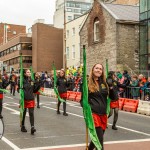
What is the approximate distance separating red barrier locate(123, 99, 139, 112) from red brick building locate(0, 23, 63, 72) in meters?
45.4

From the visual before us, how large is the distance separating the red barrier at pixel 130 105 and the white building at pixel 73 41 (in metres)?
30.7

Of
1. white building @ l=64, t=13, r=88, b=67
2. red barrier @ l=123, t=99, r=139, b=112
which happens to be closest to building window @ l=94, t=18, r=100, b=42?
white building @ l=64, t=13, r=88, b=67

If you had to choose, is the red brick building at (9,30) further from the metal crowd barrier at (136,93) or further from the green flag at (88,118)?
the green flag at (88,118)

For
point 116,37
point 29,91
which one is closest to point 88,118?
point 29,91

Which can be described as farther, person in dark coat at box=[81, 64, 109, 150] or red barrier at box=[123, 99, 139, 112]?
red barrier at box=[123, 99, 139, 112]

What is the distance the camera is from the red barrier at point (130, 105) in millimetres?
16709

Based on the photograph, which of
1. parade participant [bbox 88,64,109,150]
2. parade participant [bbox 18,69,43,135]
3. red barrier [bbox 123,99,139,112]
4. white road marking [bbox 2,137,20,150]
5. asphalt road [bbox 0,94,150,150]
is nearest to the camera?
parade participant [bbox 88,64,109,150]

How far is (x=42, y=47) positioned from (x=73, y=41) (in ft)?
43.6

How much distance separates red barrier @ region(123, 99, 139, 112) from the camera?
16.7 meters

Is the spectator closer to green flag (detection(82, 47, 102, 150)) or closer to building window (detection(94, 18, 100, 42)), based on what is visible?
green flag (detection(82, 47, 102, 150))

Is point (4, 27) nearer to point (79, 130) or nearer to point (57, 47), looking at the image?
point (57, 47)

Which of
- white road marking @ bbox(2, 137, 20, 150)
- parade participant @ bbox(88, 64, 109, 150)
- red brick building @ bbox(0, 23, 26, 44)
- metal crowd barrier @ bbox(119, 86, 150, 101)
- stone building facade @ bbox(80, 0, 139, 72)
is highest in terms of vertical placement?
red brick building @ bbox(0, 23, 26, 44)

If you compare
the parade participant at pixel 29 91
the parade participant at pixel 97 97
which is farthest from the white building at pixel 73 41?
the parade participant at pixel 97 97

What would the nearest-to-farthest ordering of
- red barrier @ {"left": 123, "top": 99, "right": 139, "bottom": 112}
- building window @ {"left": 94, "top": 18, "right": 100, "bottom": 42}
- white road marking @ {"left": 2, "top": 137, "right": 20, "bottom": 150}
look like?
1. white road marking @ {"left": 2, "top": 137, "right": 20, "bottom": 150}
2. red barrier @ {"left": 123, "top": 99, "right": 139, "bottom": 112}
3. building window @ {"left": 94, "top": 18, "right": 100, "bottom": 42}
